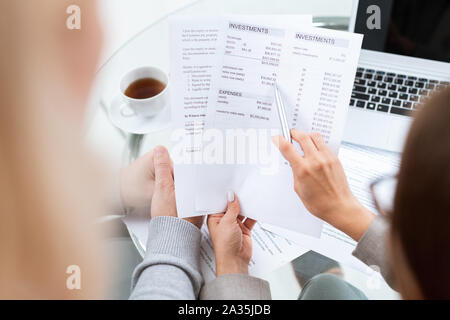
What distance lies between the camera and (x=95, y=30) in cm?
90

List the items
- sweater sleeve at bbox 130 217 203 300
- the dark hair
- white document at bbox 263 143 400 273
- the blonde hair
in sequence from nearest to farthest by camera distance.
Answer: the dark hair, sweater sleeve at bbox 130 217 203 300, white document at bbox 263 143 400 273, the blonde hair

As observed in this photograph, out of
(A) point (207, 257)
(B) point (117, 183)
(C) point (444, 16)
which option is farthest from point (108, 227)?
(C) point (444, 16)

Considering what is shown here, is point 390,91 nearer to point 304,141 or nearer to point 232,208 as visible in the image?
point 304,141

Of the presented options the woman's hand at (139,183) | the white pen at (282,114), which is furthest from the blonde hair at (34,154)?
the white pen at (282,114)

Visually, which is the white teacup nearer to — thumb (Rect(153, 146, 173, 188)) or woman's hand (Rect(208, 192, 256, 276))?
thumb (Rect(153, 146, 173, 188))

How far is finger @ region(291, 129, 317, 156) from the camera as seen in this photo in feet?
1.76

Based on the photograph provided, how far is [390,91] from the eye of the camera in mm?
671

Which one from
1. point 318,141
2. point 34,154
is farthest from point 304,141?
point 34,154

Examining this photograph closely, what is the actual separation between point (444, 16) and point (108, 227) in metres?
0.64

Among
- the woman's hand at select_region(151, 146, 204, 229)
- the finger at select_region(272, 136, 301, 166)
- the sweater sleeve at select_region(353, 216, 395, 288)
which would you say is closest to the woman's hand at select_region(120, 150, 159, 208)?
the woman's hand at select_region(151, 146, 204, 229)

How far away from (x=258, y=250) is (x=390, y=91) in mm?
360

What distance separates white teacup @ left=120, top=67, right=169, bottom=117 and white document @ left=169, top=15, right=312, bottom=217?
99 millimetres
